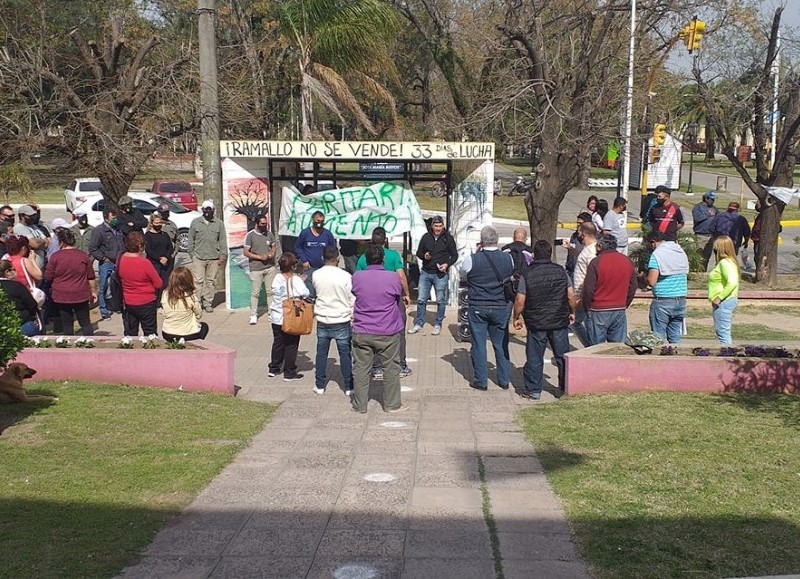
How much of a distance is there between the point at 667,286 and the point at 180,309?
536cm

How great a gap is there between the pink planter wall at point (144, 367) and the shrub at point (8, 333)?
157 cm

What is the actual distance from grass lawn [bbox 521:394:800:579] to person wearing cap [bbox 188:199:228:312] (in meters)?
6.84

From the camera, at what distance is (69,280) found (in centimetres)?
1097

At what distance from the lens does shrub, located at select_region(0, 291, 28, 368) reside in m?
7.59

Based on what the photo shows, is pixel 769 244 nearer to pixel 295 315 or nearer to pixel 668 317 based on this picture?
pixel 668 317

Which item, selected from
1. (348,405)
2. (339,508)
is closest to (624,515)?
(339,508)

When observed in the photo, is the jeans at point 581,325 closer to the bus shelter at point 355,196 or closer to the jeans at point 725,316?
the jeans at point 725,316

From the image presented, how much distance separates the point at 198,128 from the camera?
16.2 m

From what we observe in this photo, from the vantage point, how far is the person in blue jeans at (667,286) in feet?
32.5

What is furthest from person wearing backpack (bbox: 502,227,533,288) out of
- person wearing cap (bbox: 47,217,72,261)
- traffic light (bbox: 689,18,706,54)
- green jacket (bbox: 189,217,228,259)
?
traffic light (bbox: 689,18,706,54)

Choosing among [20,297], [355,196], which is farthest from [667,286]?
[20,297]

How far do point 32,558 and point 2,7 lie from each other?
20220 mm

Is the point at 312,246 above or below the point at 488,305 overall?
above

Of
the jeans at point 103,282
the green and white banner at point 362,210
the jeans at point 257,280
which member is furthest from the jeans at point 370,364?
the jeans at point 103,282
